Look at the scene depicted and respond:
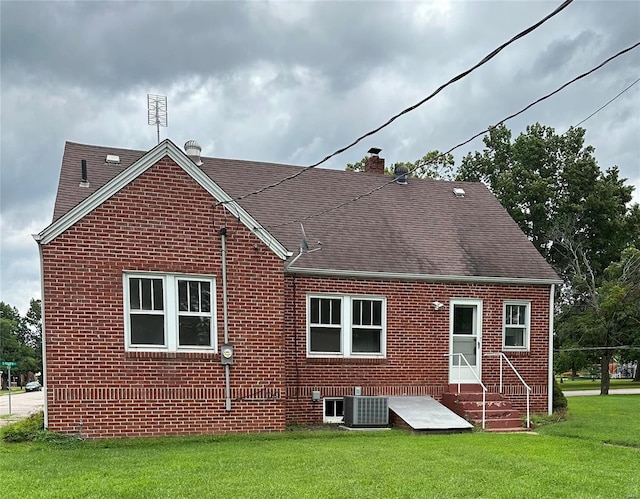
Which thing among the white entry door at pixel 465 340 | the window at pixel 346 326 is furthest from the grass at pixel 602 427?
the window at pixel 346 326

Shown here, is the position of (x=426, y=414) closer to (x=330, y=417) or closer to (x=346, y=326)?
(x=330, y=417)

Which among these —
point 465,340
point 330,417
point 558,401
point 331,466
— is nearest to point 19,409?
point 330,417

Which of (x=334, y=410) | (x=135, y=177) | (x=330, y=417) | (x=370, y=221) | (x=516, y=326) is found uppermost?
(x=370, y=221)

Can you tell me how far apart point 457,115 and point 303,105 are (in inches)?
157

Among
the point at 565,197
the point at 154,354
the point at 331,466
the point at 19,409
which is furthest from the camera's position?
the point at 565,197

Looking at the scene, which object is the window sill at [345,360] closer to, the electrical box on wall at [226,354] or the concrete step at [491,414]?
the concrete step at [491,414]

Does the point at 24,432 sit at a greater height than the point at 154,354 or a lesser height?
lesser

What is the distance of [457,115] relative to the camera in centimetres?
1020

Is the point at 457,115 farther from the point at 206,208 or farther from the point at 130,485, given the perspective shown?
the point at 130,485

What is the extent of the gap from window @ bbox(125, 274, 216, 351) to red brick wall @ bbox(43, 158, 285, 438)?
0.17 meters

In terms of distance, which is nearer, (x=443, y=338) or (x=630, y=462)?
(x=630, y=462)

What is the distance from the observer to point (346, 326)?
41.8 feet

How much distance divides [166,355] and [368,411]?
4430mm

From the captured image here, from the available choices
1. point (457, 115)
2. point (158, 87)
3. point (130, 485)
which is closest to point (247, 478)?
point (130, 485)
